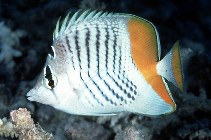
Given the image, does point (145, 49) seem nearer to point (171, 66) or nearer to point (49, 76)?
point (171, 66)

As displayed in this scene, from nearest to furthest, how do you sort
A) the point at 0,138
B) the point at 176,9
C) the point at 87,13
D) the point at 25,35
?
the point at 87,13 < the point at 0,138 < the point at 25,35 < the point at 176,9

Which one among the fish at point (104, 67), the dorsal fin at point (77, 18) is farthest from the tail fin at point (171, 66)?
the dorsal fin at point (77, 18)

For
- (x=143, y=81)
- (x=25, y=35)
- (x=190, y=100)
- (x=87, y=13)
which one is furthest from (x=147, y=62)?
(x=25, y=35)

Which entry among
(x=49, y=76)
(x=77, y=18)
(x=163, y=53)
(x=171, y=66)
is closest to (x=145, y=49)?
(x=171, y=66)

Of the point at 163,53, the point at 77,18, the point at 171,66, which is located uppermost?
the point at 77,18

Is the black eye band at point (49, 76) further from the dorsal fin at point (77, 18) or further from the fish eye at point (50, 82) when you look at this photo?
the dorsal fin at point (77, 18)

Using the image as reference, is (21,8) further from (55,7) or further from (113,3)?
(113,3)

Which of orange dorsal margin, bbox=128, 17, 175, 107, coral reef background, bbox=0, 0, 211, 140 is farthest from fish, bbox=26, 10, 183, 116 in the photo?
coral reef background, bbox=0, 0, 211, 140
